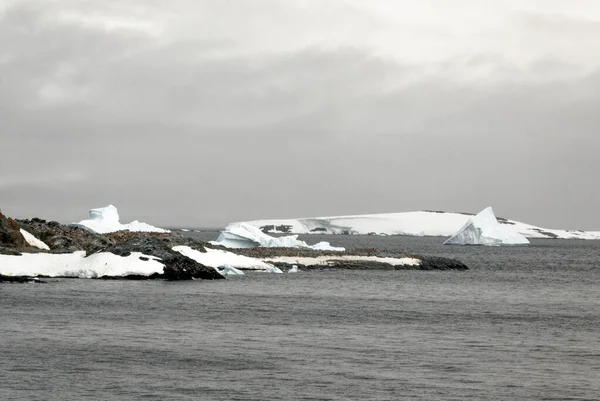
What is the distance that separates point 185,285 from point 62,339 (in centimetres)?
2425

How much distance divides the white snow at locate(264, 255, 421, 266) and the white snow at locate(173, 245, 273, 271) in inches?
257

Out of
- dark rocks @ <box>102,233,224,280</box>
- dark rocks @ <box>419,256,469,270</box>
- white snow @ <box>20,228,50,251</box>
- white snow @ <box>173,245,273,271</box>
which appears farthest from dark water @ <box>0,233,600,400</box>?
dark rocks @ <box>419,256,469,270</box>

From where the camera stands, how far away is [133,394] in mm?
22297

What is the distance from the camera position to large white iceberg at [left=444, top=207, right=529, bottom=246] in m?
160

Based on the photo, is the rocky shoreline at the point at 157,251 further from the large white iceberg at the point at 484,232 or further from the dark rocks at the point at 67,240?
the large white iceberg at the point at 484,232

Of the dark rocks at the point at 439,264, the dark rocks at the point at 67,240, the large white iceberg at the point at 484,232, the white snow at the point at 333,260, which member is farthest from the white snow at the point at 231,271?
the large white iceberg at the point at 484,232

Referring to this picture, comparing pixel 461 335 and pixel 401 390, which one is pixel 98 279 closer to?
pixel 461 335

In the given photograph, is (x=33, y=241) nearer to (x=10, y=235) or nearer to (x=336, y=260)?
(x=10, y=235)

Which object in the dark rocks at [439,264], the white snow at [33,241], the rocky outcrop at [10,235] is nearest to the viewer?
the rocky outcrop at [10,235]

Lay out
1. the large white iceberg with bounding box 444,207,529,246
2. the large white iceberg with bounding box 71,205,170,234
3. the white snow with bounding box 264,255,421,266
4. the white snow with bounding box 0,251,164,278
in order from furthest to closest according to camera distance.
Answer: the large white iceberg with bounding box 444,207,529,246 → the large white iceberg with bounding box 71,205,170,234 → the white snow with bounding box 264,255,421,266 → the white snow with bounding box 0,251,164,278

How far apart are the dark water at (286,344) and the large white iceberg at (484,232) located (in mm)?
103791

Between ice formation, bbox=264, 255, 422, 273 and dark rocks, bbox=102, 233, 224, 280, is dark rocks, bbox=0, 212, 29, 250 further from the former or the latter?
ice formation, bbox=264, 255, 422, 273

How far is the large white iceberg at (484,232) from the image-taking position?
159750 mm

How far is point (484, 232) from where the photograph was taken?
16325 centimetres
